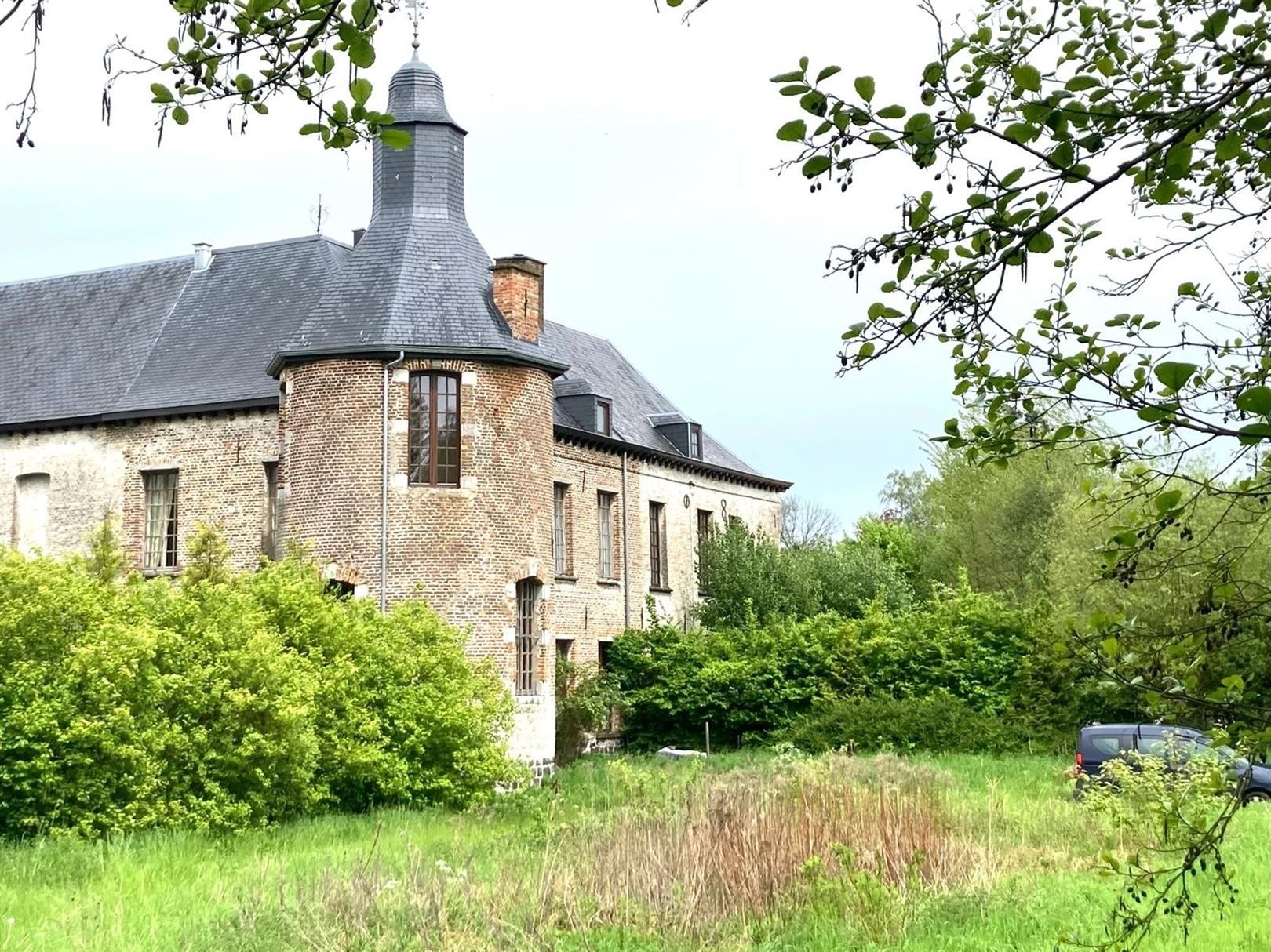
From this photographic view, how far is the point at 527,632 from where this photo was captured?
2216cm

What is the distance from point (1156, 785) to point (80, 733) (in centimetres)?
1001

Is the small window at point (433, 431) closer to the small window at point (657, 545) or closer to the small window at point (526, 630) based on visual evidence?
A: the small window at point (526, 630)

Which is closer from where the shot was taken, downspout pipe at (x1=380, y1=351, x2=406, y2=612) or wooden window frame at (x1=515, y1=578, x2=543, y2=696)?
downspout pipe at (x1=380, y1=351, x2=406, y2=612)

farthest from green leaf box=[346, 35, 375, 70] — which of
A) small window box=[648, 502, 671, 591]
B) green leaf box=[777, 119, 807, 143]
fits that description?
small window box=[648, 502, 671, 591]

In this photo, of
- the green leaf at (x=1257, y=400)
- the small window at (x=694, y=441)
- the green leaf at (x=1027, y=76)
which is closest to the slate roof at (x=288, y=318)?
the small window at (x=694, y=441)

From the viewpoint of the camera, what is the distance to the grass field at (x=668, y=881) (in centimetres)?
856

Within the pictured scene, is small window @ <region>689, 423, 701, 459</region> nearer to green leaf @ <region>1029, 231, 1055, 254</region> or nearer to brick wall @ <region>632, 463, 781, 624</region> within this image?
brick wall @ <region>632, 463, 781, 624</region>

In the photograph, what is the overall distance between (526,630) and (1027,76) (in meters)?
20.0

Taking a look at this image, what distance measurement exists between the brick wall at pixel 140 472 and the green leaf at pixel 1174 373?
21.3 m

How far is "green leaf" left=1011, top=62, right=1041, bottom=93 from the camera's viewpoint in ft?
8.58

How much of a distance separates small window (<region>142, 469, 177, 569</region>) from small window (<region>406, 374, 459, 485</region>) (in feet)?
18.5

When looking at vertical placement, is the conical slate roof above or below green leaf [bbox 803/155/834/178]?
above

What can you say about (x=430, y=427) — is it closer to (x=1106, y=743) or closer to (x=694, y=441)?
(x=694, y=441)

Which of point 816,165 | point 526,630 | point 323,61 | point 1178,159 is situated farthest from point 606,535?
point 1178,159
